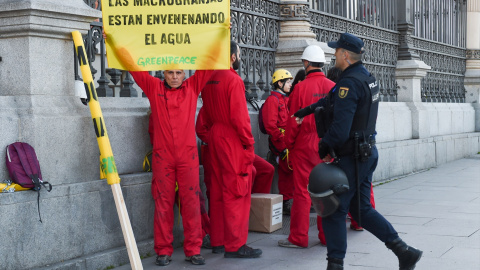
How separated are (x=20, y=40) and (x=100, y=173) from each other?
4.30 feet

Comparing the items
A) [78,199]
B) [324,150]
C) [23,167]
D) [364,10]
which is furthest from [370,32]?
[23,167]

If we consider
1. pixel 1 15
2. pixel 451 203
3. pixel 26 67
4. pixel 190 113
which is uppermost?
pixel 1 15

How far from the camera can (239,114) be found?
6.65 meters

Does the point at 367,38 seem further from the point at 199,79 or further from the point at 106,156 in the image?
the point at 106,156

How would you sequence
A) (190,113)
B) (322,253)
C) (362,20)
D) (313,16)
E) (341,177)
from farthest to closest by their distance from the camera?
(362,20) → (313,16) → (322,253) → (190,113) → (341,177)

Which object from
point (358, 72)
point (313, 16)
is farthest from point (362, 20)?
point (358, 72)

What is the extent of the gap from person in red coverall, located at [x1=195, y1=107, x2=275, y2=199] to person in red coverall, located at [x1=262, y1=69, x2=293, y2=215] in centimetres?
56

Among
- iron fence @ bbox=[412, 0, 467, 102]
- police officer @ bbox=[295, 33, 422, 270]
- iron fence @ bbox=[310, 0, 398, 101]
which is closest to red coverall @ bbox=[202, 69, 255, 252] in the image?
police officer @ bbox=[295, 33, 422, 270]

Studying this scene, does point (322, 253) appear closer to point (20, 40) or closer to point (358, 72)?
point (358, 72)

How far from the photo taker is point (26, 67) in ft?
19.8

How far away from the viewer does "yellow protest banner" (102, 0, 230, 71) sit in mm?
6211

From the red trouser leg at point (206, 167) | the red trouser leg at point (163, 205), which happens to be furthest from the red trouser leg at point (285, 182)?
the red trouser leg at point (163, 205)

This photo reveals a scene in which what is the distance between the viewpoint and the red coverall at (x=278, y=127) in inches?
342

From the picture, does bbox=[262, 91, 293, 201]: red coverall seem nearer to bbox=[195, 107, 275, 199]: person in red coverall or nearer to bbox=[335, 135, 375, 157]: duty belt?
bbox=[195, 107, 275, 199]: person in red coverall
